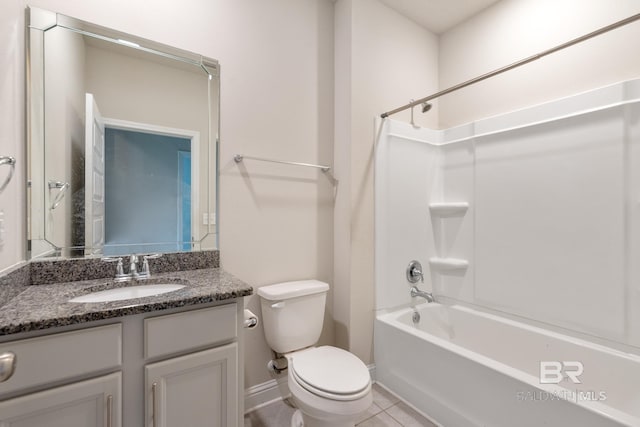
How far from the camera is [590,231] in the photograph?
5.33 ft

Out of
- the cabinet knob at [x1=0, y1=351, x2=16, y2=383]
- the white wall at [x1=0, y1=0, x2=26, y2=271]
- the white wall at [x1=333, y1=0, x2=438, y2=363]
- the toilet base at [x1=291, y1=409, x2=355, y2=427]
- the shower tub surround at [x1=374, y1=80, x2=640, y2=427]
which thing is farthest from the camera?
the white wall at [x1=333, y1=0, x2=438, y2=363]

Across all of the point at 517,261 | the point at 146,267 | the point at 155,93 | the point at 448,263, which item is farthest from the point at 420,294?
the point at 155,93

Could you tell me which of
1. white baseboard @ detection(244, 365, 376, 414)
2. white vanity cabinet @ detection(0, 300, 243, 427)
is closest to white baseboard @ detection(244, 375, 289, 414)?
white baseboard @ detection(244, 365, 376, 414)

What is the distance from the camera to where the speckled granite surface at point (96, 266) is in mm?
1190

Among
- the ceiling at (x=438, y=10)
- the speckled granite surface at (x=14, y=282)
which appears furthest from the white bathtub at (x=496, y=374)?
the ceiling at (x=438, y=10)

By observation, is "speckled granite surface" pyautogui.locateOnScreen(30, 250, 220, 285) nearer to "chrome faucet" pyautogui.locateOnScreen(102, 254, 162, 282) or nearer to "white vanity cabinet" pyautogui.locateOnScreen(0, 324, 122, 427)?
"chrome faucet" pyautogui.locateOnScreen(102, 254, 162, 282)

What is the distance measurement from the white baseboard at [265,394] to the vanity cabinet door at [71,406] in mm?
920

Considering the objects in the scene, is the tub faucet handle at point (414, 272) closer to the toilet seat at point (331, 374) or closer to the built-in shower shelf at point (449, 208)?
the built-in shower shelf at point (449, 208)

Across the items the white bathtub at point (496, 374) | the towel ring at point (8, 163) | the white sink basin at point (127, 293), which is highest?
the towel ring at point (8, 163)

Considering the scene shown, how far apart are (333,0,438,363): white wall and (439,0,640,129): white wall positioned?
27.2 inches

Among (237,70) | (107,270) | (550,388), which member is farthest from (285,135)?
(550,388)

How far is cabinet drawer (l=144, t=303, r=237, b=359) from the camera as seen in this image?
3.19 ft

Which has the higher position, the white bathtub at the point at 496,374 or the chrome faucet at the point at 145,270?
the chrome faucet at the point at 145,270

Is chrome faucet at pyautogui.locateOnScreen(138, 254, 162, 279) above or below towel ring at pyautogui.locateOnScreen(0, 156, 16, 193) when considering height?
below
